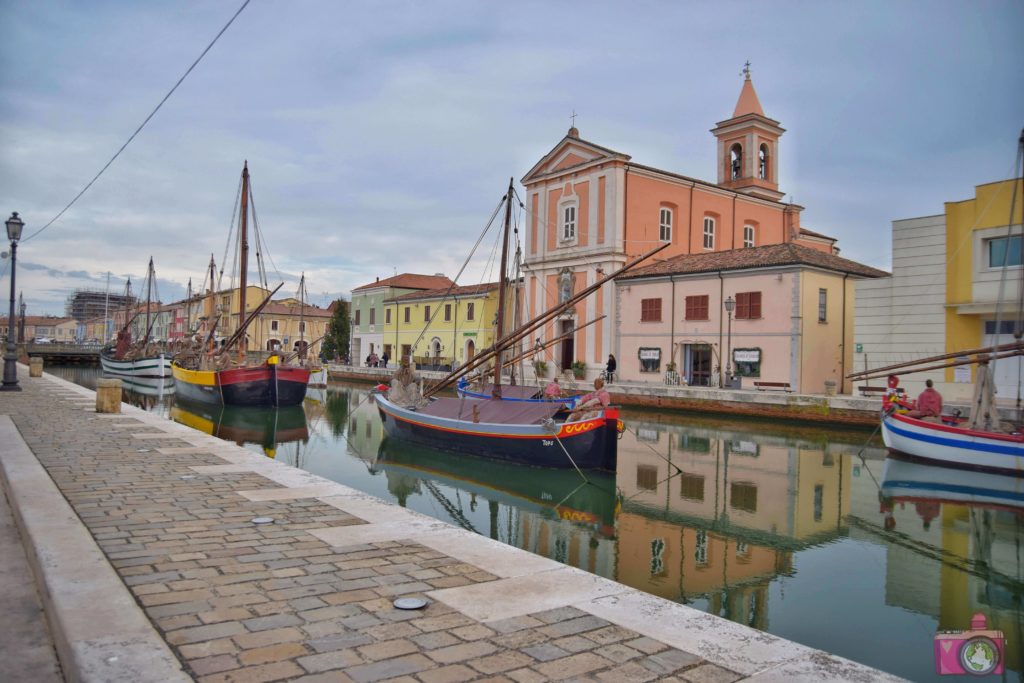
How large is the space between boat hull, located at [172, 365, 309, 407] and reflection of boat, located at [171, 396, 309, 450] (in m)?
0.42

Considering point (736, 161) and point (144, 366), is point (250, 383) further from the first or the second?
point (736, 161)

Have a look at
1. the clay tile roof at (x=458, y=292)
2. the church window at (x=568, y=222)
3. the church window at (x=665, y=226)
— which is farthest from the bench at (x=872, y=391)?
the clay tile roof at (x=458, y=292)

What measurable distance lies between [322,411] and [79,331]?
147048mm

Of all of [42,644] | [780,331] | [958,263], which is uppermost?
[958,263]

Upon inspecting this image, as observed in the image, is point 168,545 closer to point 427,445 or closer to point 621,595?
point 621,595

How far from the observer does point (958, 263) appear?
82.1 feet

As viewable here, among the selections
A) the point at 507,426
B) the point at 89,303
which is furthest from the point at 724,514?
the point at 89,303

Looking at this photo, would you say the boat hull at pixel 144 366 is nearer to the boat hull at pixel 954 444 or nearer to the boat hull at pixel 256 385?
the boat hull at pixel 256 385

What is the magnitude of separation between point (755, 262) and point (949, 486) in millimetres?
17232

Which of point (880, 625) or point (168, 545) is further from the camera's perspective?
point (880, 625)

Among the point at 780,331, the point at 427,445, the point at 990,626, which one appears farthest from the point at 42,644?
the point at 780,331

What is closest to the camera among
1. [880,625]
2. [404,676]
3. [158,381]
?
[404,676]

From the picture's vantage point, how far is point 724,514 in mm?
13086

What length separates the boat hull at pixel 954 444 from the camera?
16.7 metres
